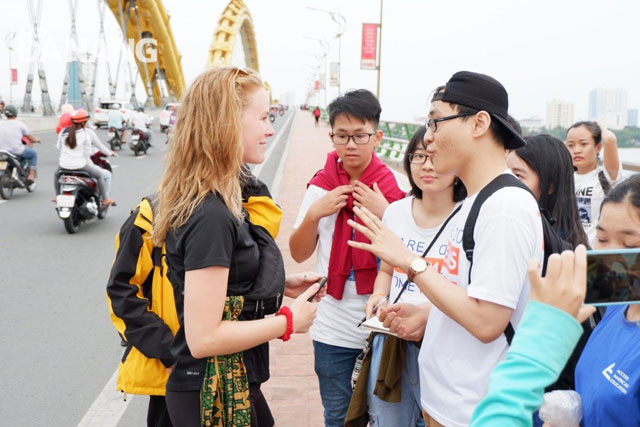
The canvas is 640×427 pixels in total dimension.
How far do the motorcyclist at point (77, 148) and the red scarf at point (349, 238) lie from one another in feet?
23.6

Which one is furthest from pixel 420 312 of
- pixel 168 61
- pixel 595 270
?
pixel 168 61

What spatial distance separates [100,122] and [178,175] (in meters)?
33.4

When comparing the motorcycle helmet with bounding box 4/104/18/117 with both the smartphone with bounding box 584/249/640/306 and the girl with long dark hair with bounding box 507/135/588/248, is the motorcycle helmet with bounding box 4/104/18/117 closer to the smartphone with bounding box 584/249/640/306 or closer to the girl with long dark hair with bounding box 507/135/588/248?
the girl with long dark hair with bounding box 507/135/588/248

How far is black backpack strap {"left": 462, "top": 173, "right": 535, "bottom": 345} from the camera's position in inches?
70.1

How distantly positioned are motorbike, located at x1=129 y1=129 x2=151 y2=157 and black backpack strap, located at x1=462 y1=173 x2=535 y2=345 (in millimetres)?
19439

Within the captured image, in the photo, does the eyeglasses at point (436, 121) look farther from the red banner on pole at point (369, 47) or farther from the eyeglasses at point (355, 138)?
the red banner on pole at point (369, 47)

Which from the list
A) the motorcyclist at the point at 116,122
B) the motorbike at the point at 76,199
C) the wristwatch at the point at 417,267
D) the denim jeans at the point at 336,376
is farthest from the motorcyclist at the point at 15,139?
the wristwatch at the point at 417,267

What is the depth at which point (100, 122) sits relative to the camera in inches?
1308

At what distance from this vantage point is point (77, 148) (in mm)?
9273

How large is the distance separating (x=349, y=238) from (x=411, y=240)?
1.31 feet

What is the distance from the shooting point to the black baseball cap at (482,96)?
1.82 metres

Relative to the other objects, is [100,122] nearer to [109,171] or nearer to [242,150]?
[109,171]

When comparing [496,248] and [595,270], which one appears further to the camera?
[496,248]

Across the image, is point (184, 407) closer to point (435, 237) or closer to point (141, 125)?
point (435, 237)
